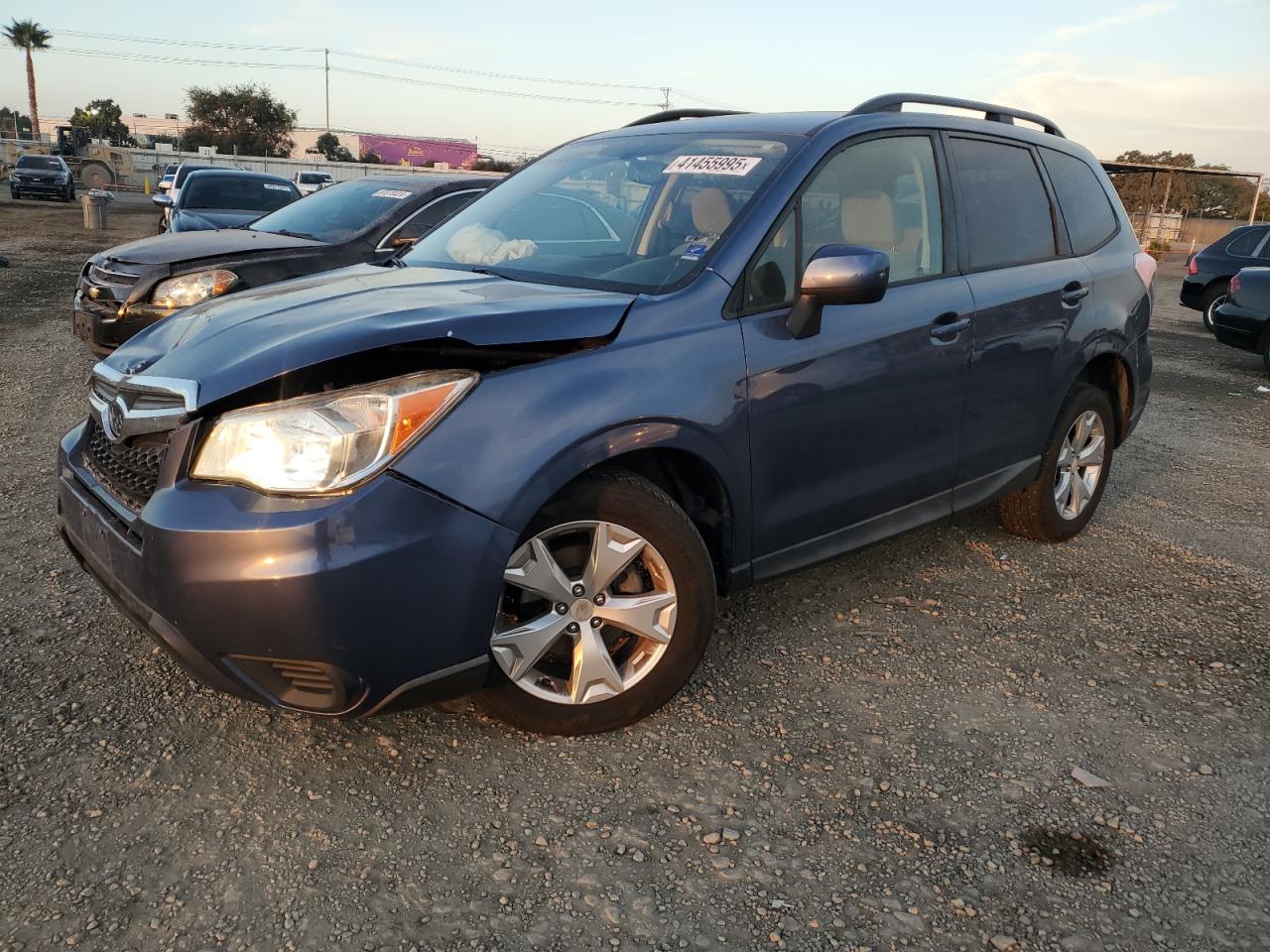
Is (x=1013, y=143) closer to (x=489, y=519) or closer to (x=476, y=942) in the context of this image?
(x=489, y=519)

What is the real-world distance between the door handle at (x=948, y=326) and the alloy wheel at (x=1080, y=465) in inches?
45.5

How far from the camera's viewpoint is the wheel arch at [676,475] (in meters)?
2.47

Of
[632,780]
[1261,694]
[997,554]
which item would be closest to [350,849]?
[632,780]

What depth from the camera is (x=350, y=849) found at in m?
2.34

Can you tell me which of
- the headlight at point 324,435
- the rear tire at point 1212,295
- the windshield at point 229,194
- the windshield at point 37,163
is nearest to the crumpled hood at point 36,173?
the windshield at point 37,163

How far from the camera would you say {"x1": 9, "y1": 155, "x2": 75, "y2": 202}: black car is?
35.8 m

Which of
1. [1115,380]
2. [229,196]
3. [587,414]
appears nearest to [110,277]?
[587,414]

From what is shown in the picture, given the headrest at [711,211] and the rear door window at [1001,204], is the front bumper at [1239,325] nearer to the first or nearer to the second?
the rear door window at [1001,204]

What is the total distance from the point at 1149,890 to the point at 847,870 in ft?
2.29

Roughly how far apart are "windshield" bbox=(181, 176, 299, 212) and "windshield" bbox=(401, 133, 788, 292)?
28.9 ft

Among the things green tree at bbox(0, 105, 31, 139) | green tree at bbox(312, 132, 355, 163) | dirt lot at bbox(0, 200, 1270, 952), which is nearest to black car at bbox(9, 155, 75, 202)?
dirt lot at bbox(0, 200, 1270, 952)

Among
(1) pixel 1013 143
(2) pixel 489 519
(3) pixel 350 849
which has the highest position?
Result: (1) pixel 1013 143

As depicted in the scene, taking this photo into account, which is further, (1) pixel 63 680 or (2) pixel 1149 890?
(1) pixel 63 680

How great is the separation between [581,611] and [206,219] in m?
9.56
